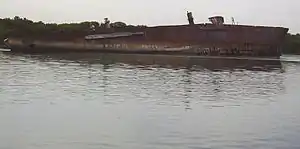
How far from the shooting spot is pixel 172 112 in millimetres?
12727

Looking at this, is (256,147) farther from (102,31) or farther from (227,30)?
(102,31)

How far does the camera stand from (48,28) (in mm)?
63781

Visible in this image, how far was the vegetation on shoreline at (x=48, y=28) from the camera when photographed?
191 ft

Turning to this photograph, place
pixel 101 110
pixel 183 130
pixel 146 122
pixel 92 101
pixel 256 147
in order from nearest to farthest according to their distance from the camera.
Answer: pixel 256 147 < pixel 183 130 < pixel 146 122 < pixel 101 110 < pixel 92 101

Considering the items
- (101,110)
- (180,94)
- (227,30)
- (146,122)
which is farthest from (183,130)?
(227,30)

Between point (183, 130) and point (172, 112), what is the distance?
89.6 inches

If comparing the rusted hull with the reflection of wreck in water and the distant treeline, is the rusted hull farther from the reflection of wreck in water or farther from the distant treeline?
the reflection of wreck in water

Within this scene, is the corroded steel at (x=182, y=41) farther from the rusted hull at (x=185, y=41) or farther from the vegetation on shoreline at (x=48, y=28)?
the vegetation on shoreline at (x=48, y=28)

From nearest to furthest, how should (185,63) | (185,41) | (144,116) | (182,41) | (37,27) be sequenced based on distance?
(144,116) → (185,63) → (185,41) → (182,41) → (37,27)

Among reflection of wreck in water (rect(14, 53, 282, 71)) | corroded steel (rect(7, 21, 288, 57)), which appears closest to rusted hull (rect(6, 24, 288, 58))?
corroded steel (rect(7, 21, 288, 57))

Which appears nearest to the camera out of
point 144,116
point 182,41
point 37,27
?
point 144,116

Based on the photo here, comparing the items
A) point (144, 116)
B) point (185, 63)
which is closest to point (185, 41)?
point (185, 63)

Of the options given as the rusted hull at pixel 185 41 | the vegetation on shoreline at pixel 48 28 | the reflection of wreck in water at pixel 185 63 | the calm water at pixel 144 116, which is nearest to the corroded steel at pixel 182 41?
the rusted hull at pixel 185 41

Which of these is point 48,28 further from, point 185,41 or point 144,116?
point 144,116
